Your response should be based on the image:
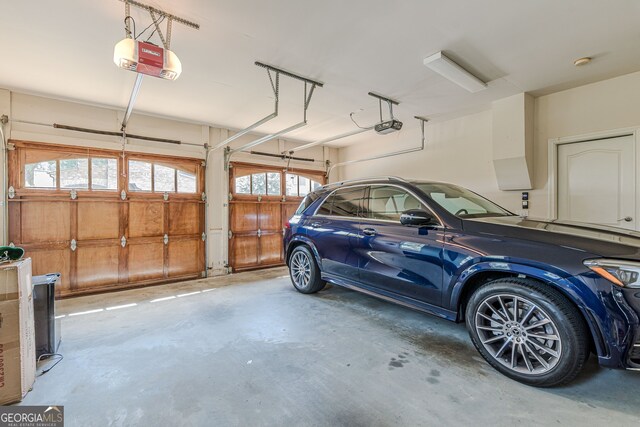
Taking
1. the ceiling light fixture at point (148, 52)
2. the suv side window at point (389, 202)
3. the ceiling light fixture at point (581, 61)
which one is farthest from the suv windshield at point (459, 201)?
the ceiling light fixture at point (148, 52)

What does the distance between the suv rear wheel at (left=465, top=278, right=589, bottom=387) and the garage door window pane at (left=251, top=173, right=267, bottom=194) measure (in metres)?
4.63

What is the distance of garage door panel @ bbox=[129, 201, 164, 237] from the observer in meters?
4.53

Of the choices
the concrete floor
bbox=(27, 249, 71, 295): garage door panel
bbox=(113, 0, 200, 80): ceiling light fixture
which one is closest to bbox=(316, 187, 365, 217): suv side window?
the concrete floor

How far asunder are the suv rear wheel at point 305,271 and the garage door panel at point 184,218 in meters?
2.17

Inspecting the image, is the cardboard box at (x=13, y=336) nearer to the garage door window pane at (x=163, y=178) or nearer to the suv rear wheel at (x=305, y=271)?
the suv rear wheel at (x=305, y=271)

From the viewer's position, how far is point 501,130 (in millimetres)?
4066

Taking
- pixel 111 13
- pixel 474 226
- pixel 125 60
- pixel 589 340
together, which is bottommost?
pixel 589 340

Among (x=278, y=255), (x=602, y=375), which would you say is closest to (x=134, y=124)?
(x=278, y=255)

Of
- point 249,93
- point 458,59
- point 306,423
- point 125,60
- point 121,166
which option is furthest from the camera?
point 121,166

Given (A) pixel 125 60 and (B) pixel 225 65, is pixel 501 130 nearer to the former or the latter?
(B) pixel 225 65

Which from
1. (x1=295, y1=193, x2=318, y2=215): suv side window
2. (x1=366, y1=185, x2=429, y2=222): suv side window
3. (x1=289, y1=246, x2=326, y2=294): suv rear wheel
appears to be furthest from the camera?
(x1=295, y1=193, x2=318, y2=215): suv side window

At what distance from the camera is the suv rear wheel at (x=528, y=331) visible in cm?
173

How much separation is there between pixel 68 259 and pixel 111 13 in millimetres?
3501

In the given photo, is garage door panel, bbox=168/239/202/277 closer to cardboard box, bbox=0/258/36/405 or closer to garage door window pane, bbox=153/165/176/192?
garage door window pane, bbox=153/165/176/192
